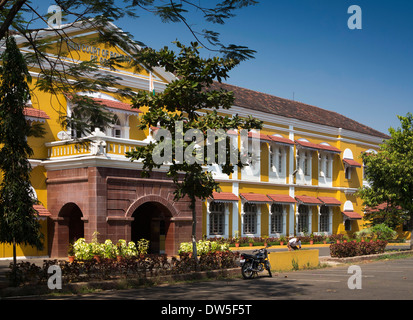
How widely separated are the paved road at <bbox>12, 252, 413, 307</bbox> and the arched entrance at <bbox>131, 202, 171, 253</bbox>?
8.94 meters

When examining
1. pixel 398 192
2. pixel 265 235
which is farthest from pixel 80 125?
pixel 265 235

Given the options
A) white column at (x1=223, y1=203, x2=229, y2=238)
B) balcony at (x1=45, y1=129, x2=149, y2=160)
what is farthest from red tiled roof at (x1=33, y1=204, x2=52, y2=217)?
white column at (x1=223, y1=203, x2=229, y2=238)

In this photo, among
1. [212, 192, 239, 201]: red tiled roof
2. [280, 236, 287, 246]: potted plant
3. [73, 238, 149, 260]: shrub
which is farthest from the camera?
[280, 236, 287, 246]: potted plant

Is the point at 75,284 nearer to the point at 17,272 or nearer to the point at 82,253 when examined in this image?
the point at 17,272

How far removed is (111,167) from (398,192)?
15.5 metres

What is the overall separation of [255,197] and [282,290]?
1897 cm

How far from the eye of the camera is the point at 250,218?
32.9m

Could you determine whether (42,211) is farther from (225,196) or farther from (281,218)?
(281,218)

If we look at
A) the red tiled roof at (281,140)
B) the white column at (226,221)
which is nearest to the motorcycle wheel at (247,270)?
the white column at (226,221)

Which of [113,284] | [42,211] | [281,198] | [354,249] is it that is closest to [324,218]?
[281,198]

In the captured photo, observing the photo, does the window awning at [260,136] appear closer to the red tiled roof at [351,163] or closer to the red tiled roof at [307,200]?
the red tiled roof at [307,200]

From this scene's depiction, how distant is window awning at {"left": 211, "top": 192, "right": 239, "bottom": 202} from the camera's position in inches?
1164

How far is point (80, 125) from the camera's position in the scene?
12.2 meters

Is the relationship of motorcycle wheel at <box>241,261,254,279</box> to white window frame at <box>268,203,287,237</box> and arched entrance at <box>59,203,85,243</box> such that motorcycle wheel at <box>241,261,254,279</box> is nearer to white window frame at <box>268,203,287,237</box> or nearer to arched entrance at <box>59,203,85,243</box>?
arched entrance at <box>59,203,85,243</box>
